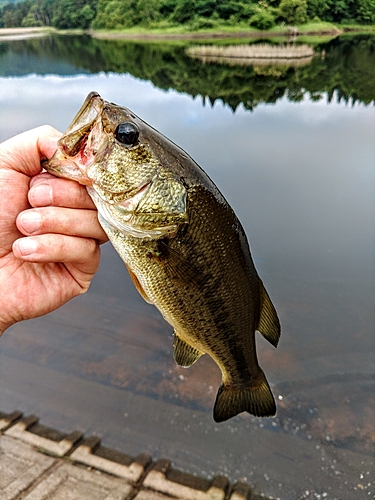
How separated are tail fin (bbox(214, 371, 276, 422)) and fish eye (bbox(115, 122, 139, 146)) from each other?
165cm

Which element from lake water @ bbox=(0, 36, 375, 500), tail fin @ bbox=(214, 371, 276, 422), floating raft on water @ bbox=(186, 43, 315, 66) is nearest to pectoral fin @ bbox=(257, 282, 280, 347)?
tail fin @ bbox=(214, 371, 276, 422)

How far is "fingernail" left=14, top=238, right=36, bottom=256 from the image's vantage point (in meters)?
1.78

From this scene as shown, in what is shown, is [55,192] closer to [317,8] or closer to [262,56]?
[262,56]

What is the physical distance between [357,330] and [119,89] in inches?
885

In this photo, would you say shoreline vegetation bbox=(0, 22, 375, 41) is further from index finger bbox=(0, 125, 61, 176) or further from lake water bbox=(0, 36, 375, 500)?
index finger bbox=(0, 125, 61, 176)

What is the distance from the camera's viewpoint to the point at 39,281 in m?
2.14

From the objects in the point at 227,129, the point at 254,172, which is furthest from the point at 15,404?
the point at 227,129

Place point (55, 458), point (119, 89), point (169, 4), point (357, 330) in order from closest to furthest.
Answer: point (55, 458)
point (357, 330)
point (119, 89)
point (169, 4)

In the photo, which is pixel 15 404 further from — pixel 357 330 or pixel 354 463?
pixel 357 330

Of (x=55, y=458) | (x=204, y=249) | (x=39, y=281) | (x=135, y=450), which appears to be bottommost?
(x=135, y=450)

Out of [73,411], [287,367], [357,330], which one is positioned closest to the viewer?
[73,411]

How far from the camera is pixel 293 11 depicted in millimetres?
55188

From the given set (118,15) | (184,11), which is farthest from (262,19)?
(118,15)

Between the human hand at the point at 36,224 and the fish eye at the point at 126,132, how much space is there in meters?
0.32
